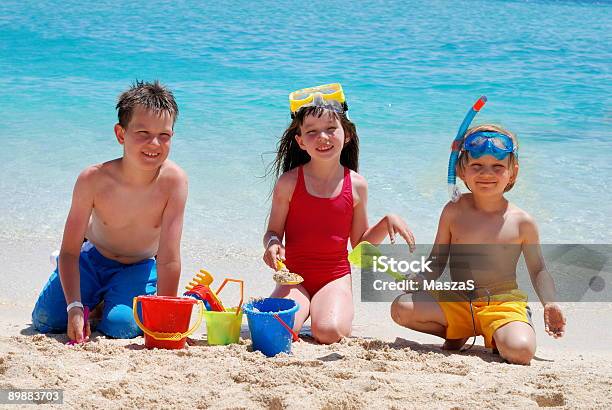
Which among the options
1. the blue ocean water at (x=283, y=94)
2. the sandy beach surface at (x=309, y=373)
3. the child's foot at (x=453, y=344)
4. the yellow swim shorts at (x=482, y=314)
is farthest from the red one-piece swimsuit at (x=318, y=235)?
the blue ocean water at (x=283, y=94)

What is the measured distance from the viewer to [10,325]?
12.7ft

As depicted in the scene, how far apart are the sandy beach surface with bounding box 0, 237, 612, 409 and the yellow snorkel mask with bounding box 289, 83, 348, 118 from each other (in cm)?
112

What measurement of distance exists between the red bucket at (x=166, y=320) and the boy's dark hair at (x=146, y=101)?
0.86 meters

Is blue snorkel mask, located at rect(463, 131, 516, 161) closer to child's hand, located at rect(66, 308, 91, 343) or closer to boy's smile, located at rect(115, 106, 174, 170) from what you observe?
boy's smile, located at rect(115, 106, 174, 170)

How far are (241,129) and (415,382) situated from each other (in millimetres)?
5965

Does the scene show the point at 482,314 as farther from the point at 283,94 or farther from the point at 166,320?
the point at 283,94

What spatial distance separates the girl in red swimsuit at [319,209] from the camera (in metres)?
4.06

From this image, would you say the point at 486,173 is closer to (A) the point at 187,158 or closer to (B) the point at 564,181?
(B) the point at 564,181

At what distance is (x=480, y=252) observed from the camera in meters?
3.78

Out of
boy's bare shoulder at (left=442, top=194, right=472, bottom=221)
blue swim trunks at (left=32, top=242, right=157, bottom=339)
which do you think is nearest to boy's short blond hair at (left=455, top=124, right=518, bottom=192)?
boy's bare shoulder at (left=442, top=194, right=472, bottom=221)

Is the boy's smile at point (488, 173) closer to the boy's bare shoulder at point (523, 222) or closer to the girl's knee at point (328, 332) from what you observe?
the boy's bare shoulder at point (523, 222)

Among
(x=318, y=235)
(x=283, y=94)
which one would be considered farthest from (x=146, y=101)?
(x=283, y=94)

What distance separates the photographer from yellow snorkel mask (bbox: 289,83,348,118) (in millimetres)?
4088

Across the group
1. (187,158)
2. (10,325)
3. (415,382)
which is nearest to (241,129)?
(187,158)
